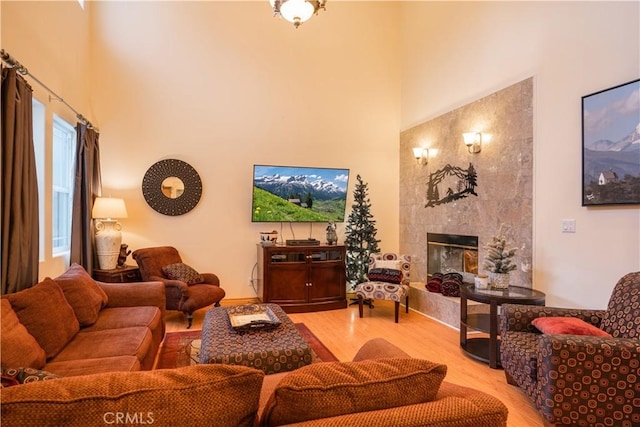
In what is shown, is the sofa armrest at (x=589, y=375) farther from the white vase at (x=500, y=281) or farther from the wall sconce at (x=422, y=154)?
the wall sconce at (x=422, y=154)

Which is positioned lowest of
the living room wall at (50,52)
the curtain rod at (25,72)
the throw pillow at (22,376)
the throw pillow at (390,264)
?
the throw pillow at (390,264)

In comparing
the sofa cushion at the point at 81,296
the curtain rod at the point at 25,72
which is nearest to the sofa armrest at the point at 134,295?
the sofa cushion at the point at 81,296

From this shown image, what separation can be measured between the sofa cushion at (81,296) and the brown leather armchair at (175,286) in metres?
1.25

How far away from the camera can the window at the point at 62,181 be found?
398 cm

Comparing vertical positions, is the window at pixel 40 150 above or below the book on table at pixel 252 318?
above

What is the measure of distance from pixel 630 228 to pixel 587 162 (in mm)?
651

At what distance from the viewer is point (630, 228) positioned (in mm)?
2838

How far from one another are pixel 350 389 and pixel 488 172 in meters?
3.86

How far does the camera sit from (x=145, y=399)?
90 centimetres

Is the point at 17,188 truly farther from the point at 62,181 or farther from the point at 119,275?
the point at 119,275

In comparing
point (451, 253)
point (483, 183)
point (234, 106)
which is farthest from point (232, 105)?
point (451, 253)

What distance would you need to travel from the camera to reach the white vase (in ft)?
11.2

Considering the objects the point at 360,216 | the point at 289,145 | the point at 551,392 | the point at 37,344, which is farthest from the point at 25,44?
the point at 551,392

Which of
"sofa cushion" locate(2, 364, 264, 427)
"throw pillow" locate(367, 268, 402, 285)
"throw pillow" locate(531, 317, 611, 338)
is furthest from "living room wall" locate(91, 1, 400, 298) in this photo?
"sofa cushion" locate(2, 364, 264, 427)
